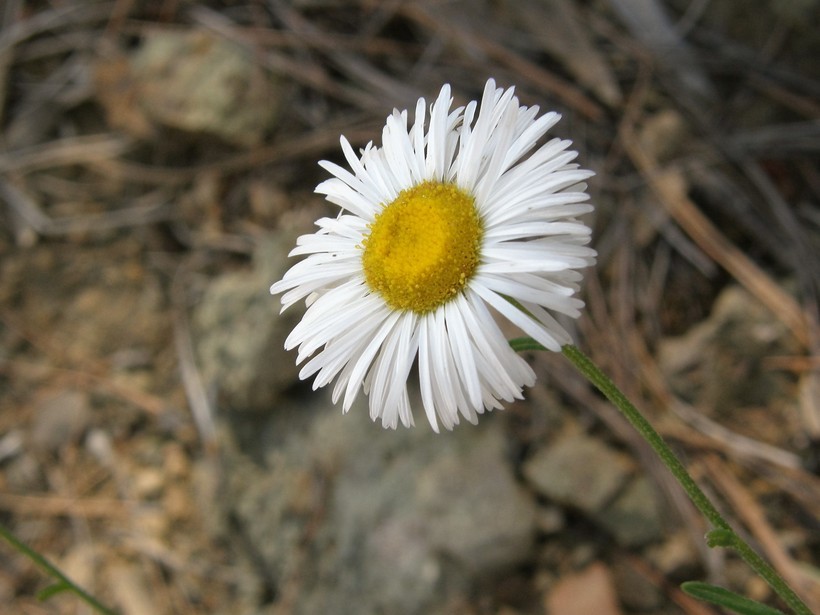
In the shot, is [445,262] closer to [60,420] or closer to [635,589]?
[635,589]

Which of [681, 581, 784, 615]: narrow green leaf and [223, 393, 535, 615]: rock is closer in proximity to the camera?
[681, 581, 784, 615]: narrow green leaf

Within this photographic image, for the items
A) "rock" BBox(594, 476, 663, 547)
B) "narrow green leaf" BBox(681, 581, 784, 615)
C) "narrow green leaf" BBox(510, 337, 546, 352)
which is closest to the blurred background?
"rock" BBox(594, 476, 663, 547)

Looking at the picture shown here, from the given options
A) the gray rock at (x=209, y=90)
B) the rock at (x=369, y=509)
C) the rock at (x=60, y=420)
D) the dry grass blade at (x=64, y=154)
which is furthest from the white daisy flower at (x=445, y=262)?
the dry grass blade at (x=64, y=154)

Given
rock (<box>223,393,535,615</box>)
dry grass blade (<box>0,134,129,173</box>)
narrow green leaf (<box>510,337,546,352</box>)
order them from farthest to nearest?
dry grass blade (<box>0,134,129,173</box>), rock (<box>223,393,535,615</box>), narrow green leaf (<box>510,337,546,352</box>)

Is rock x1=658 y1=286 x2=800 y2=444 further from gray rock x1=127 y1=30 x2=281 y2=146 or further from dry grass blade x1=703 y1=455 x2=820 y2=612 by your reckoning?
gray rock x1=127 y1=30 x2=281 y2=146

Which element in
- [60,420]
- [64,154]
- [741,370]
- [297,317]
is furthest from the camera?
[64,154]

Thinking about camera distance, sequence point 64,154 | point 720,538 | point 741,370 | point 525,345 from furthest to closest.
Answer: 1. point 64,154
2. point 741,370
3. point 525,345
4. point 720,538

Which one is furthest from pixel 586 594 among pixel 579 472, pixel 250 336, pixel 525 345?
pixel 250 336
